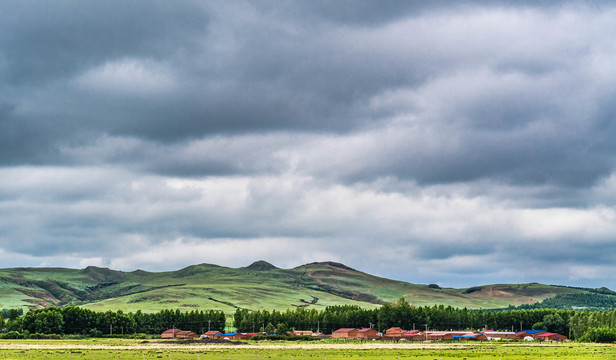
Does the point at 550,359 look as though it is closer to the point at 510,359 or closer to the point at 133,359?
the point at 510,359

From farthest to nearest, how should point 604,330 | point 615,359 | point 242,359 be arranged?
point 604,330 → point 242,359 → point 615,359

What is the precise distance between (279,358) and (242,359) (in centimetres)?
614

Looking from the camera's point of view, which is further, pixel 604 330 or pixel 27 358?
pixel 604 330

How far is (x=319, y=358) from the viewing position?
10244 cm

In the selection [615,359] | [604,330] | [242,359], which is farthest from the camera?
[604,330]

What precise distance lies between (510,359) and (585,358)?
468 inches

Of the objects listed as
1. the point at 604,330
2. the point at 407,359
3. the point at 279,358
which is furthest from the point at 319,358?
the point at 604,330

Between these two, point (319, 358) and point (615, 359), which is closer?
point (615, 359)

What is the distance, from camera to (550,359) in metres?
99.6

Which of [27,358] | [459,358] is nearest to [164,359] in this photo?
[27,358]

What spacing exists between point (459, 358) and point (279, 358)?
2908cm

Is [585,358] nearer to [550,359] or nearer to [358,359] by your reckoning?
[550,359]

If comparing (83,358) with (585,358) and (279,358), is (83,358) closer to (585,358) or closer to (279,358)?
(279,358)

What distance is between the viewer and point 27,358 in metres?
99.9
